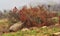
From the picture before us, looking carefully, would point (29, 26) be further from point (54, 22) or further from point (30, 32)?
point (54, 22)

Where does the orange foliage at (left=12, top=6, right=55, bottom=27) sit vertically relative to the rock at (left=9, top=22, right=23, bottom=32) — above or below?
above


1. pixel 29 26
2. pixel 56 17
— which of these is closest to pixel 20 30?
pixel 29 26

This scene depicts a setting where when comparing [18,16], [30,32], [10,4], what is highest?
[10,4]

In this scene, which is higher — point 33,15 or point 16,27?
point 33,15

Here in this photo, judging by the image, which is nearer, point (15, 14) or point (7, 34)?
point (7, 34)

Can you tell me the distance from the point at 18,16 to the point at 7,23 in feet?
0.79

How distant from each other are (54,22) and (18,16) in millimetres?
673

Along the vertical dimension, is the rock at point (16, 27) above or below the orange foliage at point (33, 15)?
below

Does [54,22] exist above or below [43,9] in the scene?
below

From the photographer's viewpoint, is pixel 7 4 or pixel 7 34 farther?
pixel 7 4

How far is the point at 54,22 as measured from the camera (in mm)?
3590

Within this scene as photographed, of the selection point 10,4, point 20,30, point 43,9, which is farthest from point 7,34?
point 43,9

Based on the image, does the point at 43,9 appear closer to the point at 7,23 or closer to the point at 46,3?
the point at 46,3

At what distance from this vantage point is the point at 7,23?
11.9 feet
